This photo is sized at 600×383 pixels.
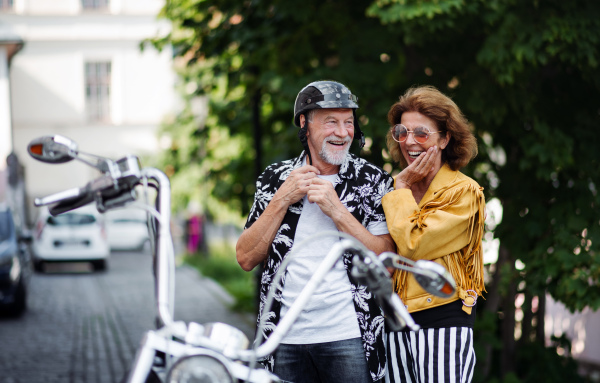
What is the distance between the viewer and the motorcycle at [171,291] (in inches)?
74.3

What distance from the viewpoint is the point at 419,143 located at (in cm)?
301

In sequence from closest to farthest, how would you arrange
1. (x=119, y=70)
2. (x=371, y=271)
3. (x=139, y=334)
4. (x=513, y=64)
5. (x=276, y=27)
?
(x=371, y=271) → (x=513, y=64) → (x=276, y=27) → (x=139, y=334) → (x=119, y=70)

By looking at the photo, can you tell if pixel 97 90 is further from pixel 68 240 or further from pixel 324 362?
pixel 324 362

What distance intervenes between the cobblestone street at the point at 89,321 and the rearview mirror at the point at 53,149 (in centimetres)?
539

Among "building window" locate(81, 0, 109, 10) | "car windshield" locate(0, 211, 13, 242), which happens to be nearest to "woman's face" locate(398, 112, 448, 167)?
"car windshield" locate(0, 211, 13, 242)

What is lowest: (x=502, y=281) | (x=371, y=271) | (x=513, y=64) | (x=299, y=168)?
(x=502, y=281)

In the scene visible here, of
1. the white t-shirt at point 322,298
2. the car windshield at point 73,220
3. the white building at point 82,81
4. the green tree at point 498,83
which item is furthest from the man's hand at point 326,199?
the white building at point 82,81

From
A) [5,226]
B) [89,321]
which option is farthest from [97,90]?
[89,321]

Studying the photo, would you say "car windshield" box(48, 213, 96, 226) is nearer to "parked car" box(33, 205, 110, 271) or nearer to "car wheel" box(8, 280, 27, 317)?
"parked car" box(33, 205, 110, 271)

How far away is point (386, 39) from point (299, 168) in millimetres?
2898

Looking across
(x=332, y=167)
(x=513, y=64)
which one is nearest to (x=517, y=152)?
(x=513, y=64)

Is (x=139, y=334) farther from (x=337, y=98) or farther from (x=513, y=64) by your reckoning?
(x=337, y=98)

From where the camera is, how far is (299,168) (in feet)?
9.55

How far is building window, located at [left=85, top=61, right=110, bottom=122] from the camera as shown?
3434cm
